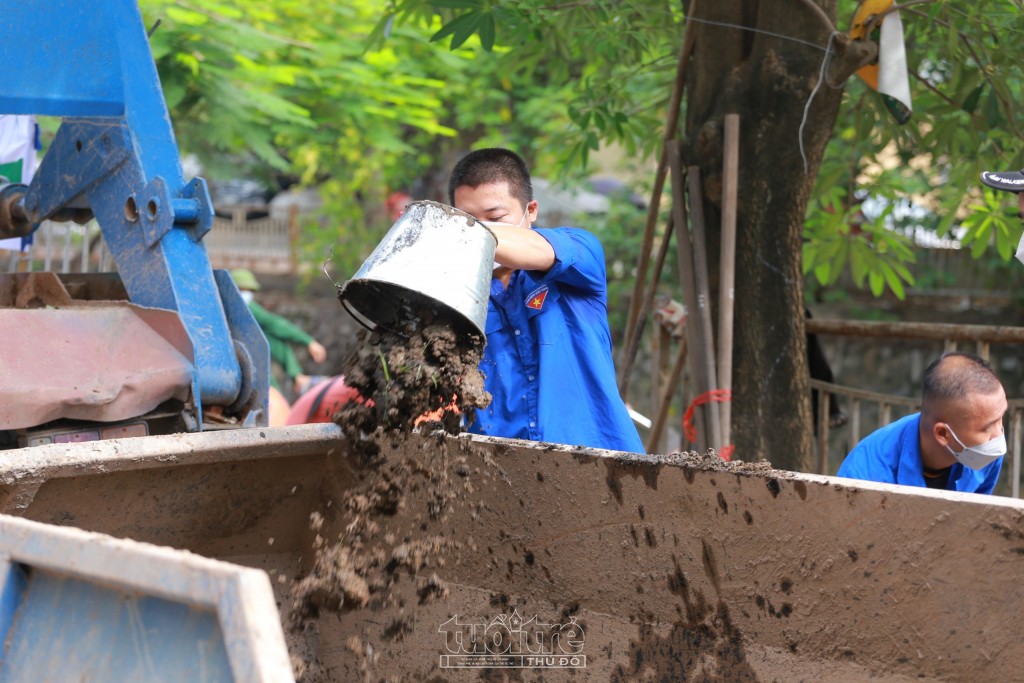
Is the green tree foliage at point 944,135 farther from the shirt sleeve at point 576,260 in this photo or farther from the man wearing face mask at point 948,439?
the shirt sleeve at point 576,260

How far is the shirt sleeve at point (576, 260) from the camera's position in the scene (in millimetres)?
2512

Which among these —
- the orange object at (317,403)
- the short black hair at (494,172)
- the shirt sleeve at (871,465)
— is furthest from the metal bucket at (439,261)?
the orange object at (317,403)

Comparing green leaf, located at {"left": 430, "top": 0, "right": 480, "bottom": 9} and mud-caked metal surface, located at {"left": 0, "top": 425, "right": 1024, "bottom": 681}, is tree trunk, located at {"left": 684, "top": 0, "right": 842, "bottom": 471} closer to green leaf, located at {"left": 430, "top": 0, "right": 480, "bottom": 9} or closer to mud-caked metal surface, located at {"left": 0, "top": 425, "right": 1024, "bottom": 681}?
green leaf, located at {"left": 430, "top": 0, "right": 480, "bottom": 9}

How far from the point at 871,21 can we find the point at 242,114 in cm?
411

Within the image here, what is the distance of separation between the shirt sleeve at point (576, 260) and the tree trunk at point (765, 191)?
4.78 feet

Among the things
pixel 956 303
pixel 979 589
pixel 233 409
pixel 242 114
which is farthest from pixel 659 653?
pixel 956 303

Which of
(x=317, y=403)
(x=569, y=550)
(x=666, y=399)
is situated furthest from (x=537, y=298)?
(x=317, y=403)

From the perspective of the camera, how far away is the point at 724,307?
12.5 ft

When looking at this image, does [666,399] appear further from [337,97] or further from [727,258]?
[337,97]

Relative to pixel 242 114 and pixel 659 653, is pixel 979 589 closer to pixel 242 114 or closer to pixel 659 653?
pixel 659 653

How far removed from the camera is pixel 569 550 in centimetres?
232

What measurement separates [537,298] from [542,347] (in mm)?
132

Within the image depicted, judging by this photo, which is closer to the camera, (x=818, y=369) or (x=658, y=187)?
(x=658, y=187)

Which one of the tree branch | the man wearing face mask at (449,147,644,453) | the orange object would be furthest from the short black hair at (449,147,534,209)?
the orange object
